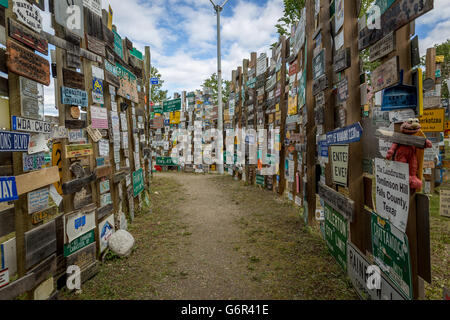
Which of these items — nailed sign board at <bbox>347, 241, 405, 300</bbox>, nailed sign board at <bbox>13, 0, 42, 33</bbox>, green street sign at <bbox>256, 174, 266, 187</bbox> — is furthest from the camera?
green street sign at <bbox>256, 174, 266, 187</bbox>

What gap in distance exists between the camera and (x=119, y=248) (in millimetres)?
4039

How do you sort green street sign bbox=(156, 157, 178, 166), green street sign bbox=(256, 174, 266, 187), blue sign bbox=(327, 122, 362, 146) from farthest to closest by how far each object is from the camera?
green street sign bbox=(156, 157, 178, 166) → green street sign bbox=(256, 174, 266, 187) → blue sign bbox=(327, 122, 362, 146)

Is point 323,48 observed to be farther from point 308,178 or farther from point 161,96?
point 161,96

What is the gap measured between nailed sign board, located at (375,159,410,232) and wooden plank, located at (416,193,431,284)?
0.08 m

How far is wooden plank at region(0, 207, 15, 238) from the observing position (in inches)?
87.2

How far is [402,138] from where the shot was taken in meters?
2.17

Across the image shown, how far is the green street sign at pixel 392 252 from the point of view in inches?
85.1

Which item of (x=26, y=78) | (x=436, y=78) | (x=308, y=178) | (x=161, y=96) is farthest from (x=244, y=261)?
(x=161, y=96)

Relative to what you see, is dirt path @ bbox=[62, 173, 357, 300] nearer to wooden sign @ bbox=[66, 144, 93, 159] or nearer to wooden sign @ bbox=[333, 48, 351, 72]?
wooden sign @ bbox=[66, 144, 93, 159]

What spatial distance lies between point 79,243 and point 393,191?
140 inches

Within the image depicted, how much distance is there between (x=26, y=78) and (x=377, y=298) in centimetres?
394

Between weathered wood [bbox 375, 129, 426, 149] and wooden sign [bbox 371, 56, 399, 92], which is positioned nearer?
weathered wood [bbox 375, 129, 426, 149]

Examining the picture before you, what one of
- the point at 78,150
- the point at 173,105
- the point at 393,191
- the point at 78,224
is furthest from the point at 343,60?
the point at 173,105

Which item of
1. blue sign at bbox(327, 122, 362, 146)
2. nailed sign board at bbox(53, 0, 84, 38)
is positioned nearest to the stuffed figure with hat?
blue sign at bbox(327, 122, 362, 146)
